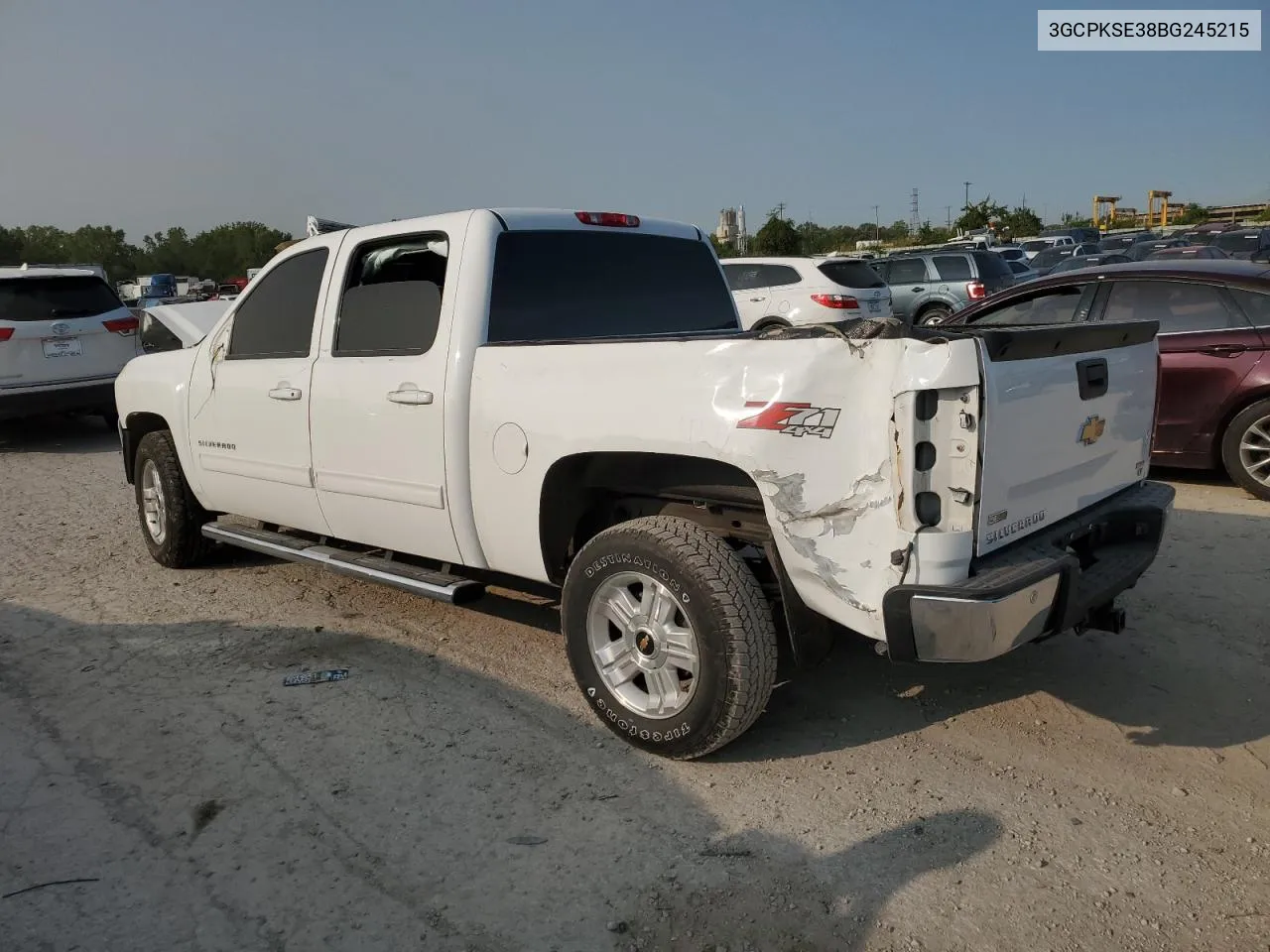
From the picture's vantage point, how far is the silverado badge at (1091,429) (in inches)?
136

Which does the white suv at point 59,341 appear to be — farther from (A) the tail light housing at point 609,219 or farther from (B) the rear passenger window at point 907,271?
(B) the rear passenger window at point 907,271

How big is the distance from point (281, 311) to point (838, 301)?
397 inches

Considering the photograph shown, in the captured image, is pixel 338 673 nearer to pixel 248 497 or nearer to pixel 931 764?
pixel 248 497

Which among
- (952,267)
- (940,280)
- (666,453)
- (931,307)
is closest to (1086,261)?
(952,267)

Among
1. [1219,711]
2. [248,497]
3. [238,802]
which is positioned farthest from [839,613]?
[248,497]

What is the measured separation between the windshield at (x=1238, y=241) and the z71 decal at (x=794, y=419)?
913 inches

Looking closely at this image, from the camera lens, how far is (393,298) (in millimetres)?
4422

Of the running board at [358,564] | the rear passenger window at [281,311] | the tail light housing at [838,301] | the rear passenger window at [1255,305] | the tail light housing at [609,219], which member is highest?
the tail light housing at [609,219]

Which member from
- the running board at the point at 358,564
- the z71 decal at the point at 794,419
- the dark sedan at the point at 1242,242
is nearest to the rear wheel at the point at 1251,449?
the z71 decal at the point at 794,419

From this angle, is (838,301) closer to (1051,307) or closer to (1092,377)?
(1051,307)

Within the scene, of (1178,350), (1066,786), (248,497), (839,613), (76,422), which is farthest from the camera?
(76,422)

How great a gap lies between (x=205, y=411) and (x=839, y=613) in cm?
393

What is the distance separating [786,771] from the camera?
3498 millimetres

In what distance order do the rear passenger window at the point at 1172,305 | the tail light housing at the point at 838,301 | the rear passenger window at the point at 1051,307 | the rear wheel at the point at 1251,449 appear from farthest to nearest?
the tail light housing at the point at 838,301, the rear passenger window at the point at 1051,307, the rear passenger window at the point at 1172,305, the rear wheel at the point at 1251,449
